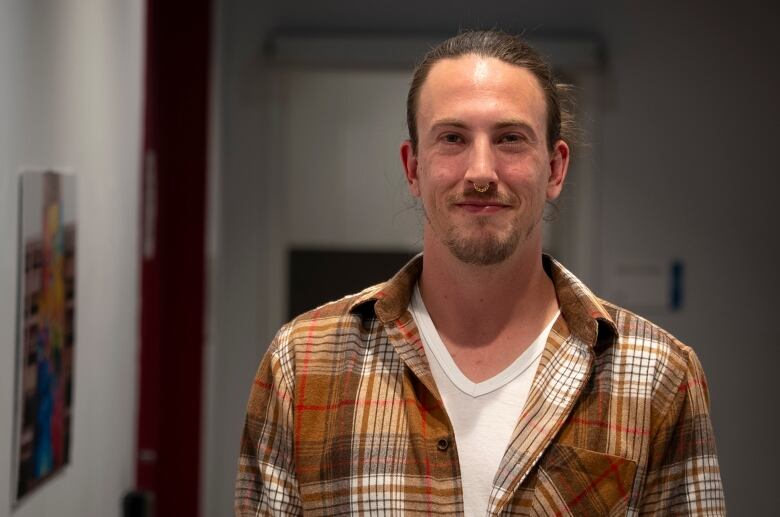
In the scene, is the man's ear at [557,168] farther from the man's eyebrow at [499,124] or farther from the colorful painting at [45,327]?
the colorful painting at [45,327]

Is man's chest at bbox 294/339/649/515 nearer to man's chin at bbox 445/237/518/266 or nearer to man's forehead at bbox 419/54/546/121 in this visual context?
man's chin at bbox 445/237/518/266

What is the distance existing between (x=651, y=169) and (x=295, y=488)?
2.96 metres

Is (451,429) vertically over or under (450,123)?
under

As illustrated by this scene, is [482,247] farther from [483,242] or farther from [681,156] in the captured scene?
[681,156]

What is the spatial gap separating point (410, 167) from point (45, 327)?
0.83m

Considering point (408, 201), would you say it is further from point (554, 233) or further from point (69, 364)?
point (554, 233)

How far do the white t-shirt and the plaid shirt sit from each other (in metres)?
0.02

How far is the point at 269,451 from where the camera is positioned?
4.91 ft

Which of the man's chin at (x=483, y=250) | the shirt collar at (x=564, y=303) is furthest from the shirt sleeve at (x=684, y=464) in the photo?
the man's chin at (x=483, y=250)

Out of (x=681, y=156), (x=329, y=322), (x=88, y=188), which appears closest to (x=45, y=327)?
(x=88, y=188)

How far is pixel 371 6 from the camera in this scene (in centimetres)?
421

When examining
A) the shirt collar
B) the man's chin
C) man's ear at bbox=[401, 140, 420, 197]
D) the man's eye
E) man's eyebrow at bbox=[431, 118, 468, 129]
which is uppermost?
man's eyebrow at bbox=[431, 118, 468, 129]

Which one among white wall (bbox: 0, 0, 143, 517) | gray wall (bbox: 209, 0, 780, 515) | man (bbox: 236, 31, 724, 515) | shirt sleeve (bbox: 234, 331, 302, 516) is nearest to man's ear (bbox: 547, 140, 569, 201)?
man (bbox: 236, 31, 724, 515)

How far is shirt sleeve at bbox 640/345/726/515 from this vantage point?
1424 mm
